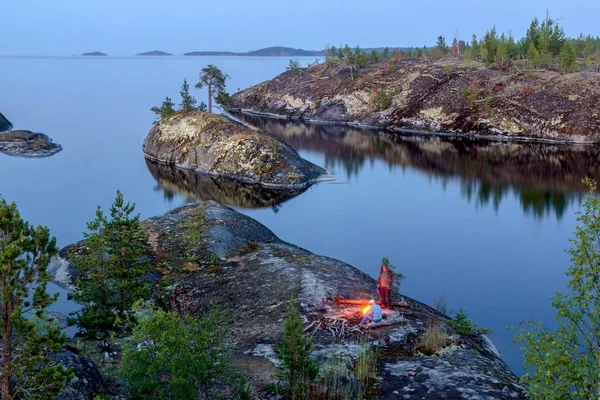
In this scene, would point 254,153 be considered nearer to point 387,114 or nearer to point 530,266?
point 530,266

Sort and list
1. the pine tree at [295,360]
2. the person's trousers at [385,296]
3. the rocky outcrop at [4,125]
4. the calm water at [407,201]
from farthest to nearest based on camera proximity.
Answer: the rocky outcrop at [4,125]
the calm water at [407,201]
the person's trousers at [385,296]
the pine tree at [295,360]

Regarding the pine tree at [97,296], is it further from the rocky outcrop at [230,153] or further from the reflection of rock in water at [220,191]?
the rocky outcrop at [230,153]

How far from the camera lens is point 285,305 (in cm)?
2638

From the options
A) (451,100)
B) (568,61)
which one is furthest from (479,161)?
(568,61)

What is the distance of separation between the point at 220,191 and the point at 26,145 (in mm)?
44004

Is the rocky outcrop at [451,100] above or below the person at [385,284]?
above

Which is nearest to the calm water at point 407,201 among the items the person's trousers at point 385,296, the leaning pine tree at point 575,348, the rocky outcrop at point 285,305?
the rocky outcrop at point 285,305

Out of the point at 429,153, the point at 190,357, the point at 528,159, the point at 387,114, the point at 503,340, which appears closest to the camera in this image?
the point at 190,357

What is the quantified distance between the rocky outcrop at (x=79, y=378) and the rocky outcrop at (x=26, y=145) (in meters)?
77.8

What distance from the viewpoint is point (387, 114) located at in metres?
116

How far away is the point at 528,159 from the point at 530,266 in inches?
1738

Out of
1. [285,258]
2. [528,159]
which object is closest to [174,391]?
[285,258]

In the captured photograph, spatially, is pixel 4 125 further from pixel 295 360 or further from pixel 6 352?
pixel 295 360

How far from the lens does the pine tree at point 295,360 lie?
1639 centimetres
